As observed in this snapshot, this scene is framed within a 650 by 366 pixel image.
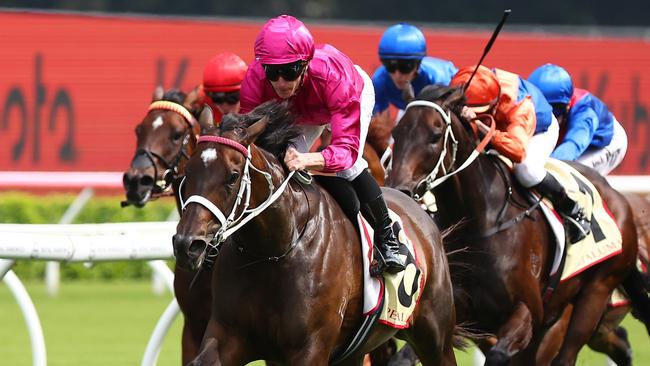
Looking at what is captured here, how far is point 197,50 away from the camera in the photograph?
18312 mm

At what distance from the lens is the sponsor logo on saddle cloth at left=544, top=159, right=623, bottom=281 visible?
21.8ft

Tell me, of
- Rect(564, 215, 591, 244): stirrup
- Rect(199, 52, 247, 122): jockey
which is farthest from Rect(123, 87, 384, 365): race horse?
Rect(564, 215, 591, 244): stirrup

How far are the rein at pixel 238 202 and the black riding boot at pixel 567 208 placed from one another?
2.31 metres

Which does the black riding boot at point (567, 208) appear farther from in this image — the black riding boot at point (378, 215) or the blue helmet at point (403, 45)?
the black riding boot at point (378, 215)

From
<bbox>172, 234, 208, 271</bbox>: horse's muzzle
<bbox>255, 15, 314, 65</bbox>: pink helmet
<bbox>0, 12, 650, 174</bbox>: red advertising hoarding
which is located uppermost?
<bbox>255, 15, 314, 65</bbox>: pink helmet

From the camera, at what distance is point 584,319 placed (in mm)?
6836

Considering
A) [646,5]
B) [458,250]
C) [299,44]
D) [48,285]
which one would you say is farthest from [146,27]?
[299,44]

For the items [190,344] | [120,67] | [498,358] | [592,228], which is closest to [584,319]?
[592,228]

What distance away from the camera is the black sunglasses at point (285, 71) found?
15.3 feet

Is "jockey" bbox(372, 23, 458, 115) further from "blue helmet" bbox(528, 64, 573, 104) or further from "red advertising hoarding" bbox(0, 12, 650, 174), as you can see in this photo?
"red advertising hoarding" bbox(0, 12, 650, 174)

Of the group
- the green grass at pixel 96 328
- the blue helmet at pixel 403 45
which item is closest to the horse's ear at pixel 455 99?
the blue helmet at pixel 403 45

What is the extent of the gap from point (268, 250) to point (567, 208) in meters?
2.46

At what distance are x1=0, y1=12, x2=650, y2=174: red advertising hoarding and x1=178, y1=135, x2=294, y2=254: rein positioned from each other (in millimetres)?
13221

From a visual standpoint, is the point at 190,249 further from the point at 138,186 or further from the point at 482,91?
the point at 482,91
